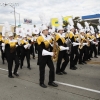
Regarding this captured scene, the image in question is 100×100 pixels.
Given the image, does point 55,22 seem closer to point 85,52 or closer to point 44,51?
point 44,51

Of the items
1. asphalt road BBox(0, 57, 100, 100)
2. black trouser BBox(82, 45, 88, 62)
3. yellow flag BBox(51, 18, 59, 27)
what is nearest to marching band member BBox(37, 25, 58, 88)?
asphalt road BBox(0, 57, 100, 100)

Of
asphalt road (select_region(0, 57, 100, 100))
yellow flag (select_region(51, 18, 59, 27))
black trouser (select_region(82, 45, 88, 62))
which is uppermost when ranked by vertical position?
yellow flag (select_region(51, 18, 59, 27))

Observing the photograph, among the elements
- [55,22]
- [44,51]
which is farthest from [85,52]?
[44,51]

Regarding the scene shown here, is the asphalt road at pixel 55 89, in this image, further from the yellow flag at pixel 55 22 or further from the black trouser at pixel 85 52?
the black trouser at pixel 85 52

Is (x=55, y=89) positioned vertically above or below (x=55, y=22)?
below

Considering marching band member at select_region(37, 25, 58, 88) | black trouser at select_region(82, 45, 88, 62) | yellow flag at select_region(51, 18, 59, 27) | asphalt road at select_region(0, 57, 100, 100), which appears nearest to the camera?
asphalt road at select_region(0, 57, 100, 100)

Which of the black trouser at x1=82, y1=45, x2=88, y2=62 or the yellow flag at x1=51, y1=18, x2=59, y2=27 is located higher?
the yellow flag at x1=51, y1=18, x2=59, y2=27

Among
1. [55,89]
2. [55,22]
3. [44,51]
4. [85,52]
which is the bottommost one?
[55,89]

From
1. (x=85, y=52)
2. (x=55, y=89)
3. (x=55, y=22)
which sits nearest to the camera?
(x=55, y=89)

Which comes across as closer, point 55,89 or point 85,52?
point 55,89

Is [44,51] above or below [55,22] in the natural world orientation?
below

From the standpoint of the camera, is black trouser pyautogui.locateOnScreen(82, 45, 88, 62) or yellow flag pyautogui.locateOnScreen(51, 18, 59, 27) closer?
yellow flag pyautogui.locateOnScreen(51, 18, 59, 27)

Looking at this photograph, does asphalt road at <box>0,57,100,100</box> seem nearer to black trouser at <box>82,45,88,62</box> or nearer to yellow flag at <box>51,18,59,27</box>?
yellow flag at <box>51,18,59,27</box>

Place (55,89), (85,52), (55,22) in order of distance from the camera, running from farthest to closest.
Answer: (85,52)
(55,22)
(55,89)
